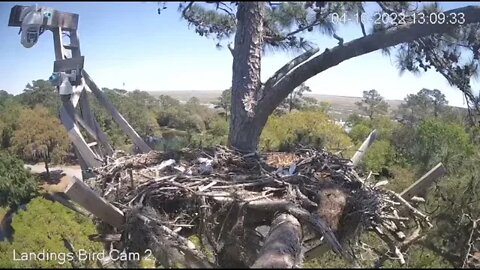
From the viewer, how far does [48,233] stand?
212 inches

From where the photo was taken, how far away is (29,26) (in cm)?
494

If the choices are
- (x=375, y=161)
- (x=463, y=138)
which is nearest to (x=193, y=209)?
(x=375, y=161)

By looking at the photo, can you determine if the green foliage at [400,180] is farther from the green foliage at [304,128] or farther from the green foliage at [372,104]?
the green foliage at [372,104]

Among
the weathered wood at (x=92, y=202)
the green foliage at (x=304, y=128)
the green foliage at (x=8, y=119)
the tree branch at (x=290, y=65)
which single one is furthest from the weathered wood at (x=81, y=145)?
the green foliage at (x=304, y=128)

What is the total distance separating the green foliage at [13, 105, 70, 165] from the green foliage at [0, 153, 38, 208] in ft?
1.28

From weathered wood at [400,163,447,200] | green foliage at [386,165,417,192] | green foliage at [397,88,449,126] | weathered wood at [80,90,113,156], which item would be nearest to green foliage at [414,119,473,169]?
green foliage at [386,165,417,192]

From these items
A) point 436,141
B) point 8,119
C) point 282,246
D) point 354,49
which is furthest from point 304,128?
point 282,246

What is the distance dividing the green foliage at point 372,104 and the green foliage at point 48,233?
48.2 meters

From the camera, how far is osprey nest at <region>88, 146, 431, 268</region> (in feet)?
10.2

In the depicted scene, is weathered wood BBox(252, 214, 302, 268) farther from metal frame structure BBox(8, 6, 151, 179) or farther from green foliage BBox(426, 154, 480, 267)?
metal frame structure BBox(8, 6, 151, 179)

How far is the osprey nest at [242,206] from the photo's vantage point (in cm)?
312

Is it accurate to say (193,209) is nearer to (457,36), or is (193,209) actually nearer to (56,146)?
(457,36)

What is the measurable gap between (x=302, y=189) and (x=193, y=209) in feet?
3.06

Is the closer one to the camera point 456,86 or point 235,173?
point 235,173
